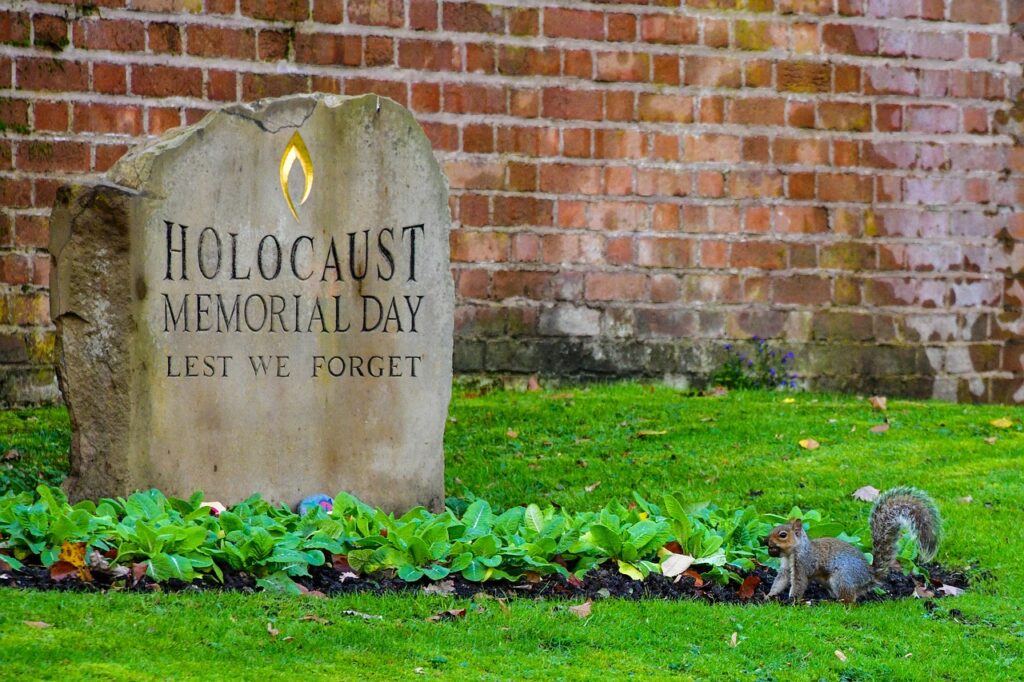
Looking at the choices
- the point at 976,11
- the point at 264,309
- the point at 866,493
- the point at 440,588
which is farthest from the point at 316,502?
the point at 976,11

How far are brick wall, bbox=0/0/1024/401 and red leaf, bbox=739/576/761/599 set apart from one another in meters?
4.59

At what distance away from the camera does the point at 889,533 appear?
5.78 meters

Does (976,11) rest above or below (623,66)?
above

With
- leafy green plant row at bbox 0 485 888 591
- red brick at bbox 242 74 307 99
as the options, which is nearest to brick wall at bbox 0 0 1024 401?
red brick at bbox 242 74 307 99

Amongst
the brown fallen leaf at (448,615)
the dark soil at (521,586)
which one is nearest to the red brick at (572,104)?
the dark soil at (521,586)

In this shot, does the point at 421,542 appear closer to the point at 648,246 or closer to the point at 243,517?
the point at 243,517

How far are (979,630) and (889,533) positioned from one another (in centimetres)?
55

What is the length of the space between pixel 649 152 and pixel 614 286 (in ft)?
3.35

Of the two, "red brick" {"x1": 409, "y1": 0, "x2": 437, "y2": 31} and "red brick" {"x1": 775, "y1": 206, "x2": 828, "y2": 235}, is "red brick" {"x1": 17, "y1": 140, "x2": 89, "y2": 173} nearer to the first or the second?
"red brick" {"x1": 409, "y1": 0, "x2": 437, "y2": 31}

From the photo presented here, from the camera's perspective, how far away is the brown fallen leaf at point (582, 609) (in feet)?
17.3

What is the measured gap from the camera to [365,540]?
5.80m

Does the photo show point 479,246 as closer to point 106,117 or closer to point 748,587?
point 106,117

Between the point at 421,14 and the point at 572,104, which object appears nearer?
the point at 421,14

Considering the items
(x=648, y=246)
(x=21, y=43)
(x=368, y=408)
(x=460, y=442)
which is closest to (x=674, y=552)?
(x=368, y=408)
